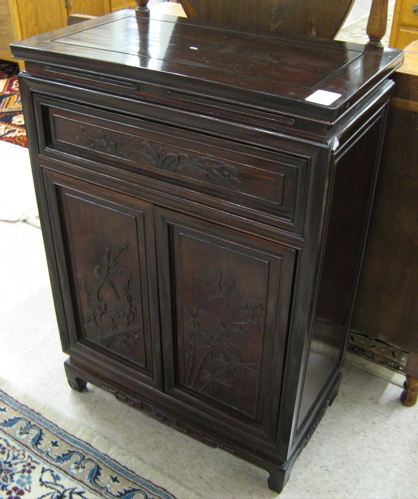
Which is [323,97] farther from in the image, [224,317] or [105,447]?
[105,447]

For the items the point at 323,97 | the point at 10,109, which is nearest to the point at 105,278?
the point at 323,97

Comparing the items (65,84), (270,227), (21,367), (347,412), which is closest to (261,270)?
(270,227)

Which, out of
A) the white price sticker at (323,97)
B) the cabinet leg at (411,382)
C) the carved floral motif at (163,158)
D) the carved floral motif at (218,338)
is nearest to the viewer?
the white price sticker at (323,97)

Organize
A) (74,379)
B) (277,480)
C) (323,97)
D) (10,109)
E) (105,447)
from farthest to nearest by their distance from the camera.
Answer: (10,109) → (74,379) → (105,447) → (277,480) → (323,97)

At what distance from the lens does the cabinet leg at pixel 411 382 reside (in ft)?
4.37

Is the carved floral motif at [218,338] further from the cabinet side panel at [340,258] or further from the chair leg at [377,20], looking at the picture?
the chair leg at [377,20]

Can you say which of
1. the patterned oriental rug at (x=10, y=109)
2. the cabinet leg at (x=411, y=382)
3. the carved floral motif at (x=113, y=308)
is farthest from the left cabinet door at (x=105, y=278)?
the patterned oriental rug at (x=10, y=109)

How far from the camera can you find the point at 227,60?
0.93 meters

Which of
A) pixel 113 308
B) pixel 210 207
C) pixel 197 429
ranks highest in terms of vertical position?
pixel 210 207

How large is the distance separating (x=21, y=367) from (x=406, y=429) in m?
0.98

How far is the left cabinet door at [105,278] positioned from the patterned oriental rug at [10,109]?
1475 millimetres

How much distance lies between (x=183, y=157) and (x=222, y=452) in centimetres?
72

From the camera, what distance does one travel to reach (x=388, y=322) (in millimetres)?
1345

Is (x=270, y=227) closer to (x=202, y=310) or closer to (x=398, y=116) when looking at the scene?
(x=202, y=310)
